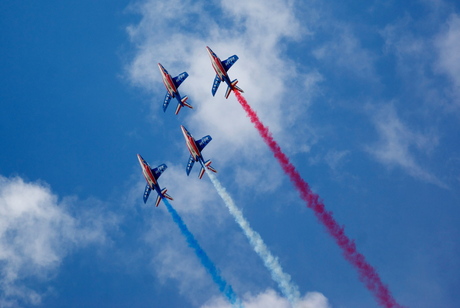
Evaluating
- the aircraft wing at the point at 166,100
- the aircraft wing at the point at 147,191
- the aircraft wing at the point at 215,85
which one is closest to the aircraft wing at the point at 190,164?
the aircraft wing at the point at 147,191

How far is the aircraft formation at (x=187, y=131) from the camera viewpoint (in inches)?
4542

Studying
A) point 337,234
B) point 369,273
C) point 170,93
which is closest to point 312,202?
point 337,234

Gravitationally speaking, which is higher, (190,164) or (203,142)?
(203,142)

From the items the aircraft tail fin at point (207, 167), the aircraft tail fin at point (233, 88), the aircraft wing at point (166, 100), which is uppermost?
the aircraft wing at point (166, 100)

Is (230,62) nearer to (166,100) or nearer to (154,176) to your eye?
(166,100)

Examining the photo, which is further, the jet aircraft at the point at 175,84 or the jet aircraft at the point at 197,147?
the jet aircraft at the point at 175,84

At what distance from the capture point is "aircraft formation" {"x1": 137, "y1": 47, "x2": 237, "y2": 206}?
115375 millimetres

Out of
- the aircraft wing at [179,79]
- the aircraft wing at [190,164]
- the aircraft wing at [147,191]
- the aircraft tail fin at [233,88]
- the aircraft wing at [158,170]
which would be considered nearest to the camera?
the aircraft tail fin at [233,88]

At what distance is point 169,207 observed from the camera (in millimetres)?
117688

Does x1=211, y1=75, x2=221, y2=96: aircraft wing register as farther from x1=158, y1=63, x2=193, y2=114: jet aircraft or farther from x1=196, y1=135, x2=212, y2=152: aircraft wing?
x1=196, y1=135, x2=212, y2=152: aircraft wing

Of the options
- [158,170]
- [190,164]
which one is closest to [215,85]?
[190,164]

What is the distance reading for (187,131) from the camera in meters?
118

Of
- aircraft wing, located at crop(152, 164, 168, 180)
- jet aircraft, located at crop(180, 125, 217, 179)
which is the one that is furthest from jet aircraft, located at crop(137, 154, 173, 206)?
jet aircraft, located at crop(180, 125, 217, 179)

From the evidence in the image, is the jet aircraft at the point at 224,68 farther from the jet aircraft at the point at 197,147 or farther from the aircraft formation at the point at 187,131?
the jet aircraft at the point at 197,147
